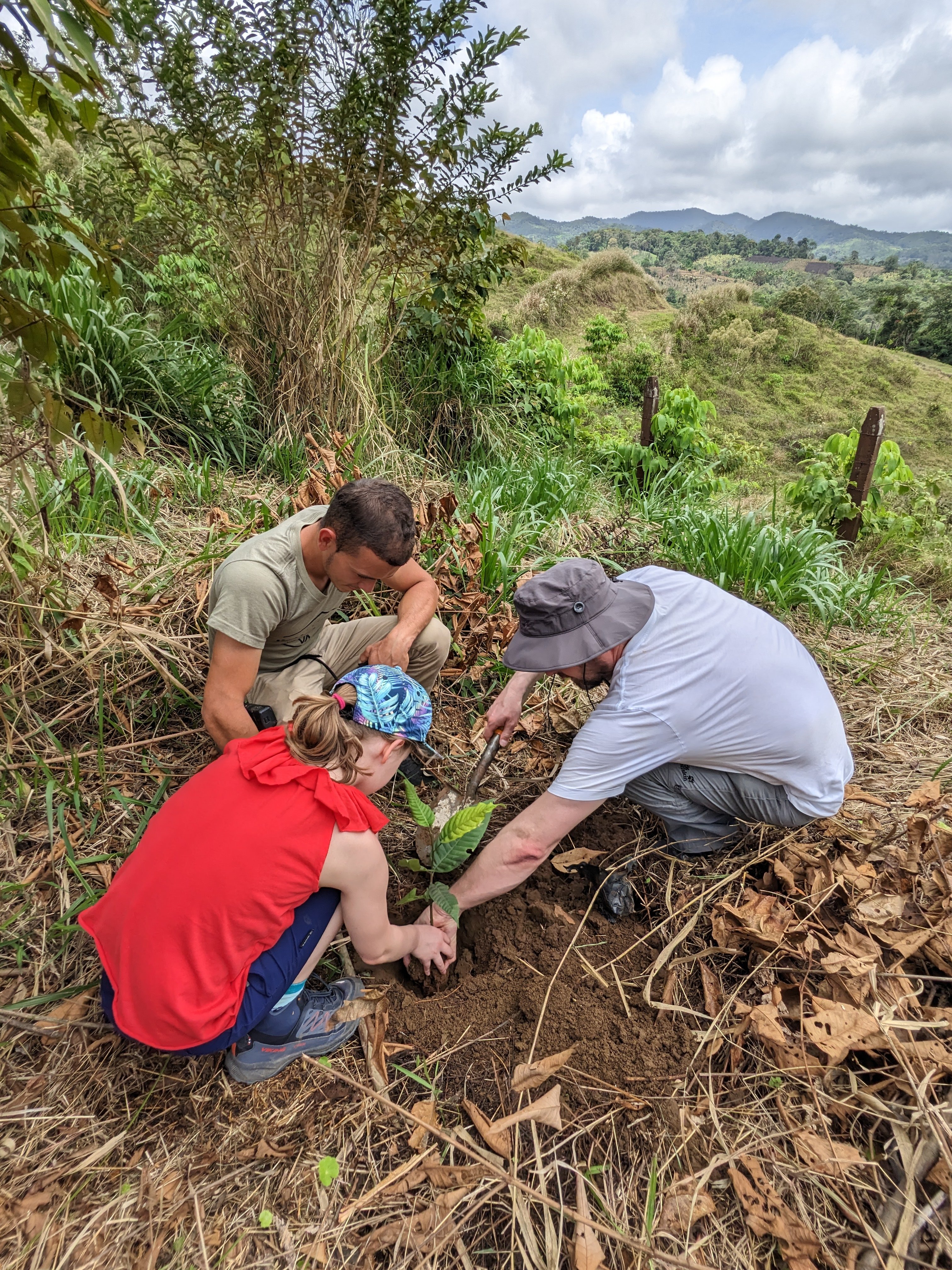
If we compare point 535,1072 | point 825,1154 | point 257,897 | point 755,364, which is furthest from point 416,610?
point 755,364

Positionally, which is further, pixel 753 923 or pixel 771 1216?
pixel 753 923

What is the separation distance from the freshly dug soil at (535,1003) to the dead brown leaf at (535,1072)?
0.15 ft

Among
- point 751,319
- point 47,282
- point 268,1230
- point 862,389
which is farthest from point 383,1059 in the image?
point 751,319

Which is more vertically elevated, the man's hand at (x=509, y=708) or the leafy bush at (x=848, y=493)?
the leafy bush at (x=848, y=493)

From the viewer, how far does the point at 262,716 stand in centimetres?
239

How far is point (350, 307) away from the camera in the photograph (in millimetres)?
3920

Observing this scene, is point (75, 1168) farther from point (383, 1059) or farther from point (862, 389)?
point (862, 389)

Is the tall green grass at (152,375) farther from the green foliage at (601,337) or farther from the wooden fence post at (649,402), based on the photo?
the green foliage at (601,337)

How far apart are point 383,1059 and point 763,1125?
0.93 metres

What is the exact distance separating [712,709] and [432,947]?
105 centimetres

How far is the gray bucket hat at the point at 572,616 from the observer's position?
5.58 ft

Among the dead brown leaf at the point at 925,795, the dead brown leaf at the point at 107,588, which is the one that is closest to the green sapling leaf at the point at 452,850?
the dead brown leaf at the point at 925,795

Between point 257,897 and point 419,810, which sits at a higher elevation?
point 257,897

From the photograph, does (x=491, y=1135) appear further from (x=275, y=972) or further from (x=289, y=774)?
(x=289, y=774)
